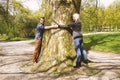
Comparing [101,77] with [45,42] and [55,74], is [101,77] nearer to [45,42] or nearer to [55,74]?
[55,74]

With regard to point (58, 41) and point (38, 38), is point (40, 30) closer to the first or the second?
point (38, 38)

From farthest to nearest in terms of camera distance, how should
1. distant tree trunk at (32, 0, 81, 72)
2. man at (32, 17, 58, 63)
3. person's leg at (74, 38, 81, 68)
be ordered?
1. man at (32, 17, 58, 63)
2. distant tree trunk at (32, 0, 81, 72)
3. person's leg at (74, 38, 81, 68)

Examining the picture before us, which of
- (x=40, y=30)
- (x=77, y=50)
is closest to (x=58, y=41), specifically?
(x=77, y=50)

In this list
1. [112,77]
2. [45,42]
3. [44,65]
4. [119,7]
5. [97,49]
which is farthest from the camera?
[119,7]

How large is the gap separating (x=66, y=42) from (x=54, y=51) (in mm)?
524

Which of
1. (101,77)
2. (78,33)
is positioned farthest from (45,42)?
(101,77)

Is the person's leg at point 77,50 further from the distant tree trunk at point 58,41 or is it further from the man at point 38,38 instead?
the man at point 38,38

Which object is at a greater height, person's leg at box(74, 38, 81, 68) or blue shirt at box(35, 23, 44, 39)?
blue shirt at box(35, 23, 44, 39)

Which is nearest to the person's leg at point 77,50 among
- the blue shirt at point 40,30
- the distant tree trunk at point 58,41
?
the distant tree trunk at point 58,41

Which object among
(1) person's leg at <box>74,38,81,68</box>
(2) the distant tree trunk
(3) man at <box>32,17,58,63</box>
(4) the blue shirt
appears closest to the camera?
(1) person's leg at <box>74,38,81,68</box>

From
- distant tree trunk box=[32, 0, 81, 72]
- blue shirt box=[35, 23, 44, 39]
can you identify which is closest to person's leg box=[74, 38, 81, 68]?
distant tree trunk box=[32, 0, 81, 72]

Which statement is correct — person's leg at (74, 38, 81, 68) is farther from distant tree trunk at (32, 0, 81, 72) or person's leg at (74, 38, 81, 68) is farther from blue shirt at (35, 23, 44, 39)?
blue shirt at (35, 23, 44, 39)

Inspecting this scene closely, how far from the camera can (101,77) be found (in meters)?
7.70

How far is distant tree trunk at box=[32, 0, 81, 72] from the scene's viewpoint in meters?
9.00
